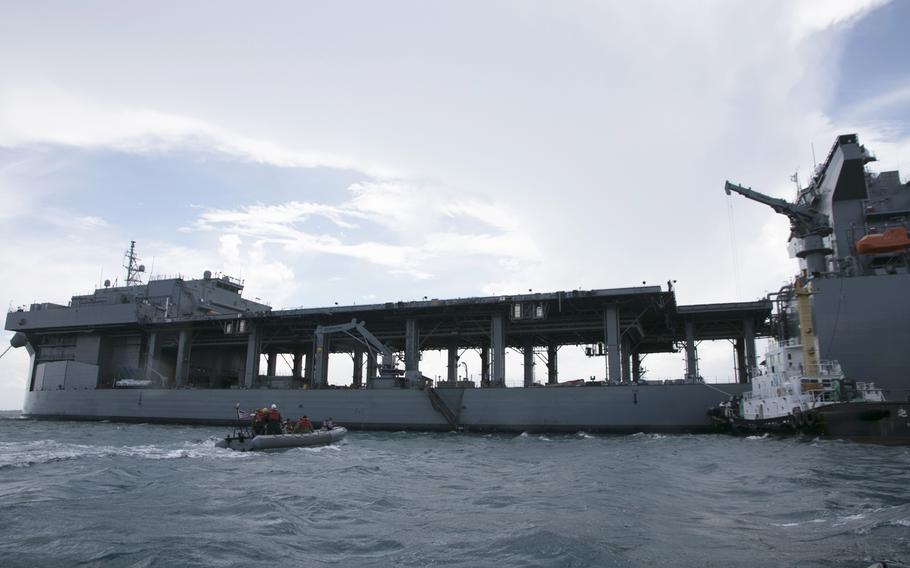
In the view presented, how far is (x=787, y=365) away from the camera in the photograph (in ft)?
112

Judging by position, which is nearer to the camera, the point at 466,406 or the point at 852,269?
the point at 852,269

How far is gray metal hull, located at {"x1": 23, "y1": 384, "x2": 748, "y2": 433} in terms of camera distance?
37000 millimetres

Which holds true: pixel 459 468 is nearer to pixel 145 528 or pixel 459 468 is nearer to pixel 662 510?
pixel 662 510

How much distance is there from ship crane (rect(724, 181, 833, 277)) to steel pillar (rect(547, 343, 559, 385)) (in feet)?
68.0

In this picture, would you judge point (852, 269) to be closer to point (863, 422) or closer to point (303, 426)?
point (863, 422)

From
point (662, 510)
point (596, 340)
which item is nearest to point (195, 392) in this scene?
point (596, 340)

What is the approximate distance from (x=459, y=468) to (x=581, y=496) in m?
6.96

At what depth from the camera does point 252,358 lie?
5069 centimetres

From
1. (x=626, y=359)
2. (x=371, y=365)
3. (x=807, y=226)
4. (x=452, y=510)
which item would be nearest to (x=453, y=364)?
(x=371, y=365)

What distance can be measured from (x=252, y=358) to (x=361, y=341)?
36.6 ft

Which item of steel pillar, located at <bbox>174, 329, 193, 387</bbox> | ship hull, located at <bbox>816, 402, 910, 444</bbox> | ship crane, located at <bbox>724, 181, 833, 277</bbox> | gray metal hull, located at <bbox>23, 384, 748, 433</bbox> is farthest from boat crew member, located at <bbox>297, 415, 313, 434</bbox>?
ship crane, located at <bbox>724, 181, 833, 277</bbox>

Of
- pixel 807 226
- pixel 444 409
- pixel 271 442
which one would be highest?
pixel 807 226

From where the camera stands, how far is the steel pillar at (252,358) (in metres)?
50.4

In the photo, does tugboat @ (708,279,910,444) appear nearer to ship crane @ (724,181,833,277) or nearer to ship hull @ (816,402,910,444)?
ship hull @ (816,402,910,444)
